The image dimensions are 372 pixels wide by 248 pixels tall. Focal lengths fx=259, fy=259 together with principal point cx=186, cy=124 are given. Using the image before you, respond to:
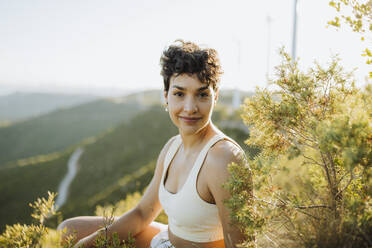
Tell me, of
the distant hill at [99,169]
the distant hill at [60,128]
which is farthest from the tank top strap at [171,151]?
the distant hill at [60,128]

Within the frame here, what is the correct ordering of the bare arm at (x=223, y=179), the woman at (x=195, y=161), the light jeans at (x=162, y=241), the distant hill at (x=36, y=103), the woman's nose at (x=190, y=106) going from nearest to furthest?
the bare arm at (x=223, y=179), the woman at (x=195, y=161), the woman's nose at (x=190, y=106), the light jeans at (x=162, y=241), the distant hill at (x=36, y=103)

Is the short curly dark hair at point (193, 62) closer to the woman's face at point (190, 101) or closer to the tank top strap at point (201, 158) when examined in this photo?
the woman's face at point (190, 101)

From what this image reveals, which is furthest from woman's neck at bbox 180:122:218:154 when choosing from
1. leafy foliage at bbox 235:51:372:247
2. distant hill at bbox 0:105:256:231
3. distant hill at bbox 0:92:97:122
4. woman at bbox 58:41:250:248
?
distant hill at bbox 0:92:97:122

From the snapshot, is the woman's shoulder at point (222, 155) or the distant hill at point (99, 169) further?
the distant hill at point (99, 169)

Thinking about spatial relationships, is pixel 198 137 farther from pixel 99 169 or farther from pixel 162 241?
pixel 99 169

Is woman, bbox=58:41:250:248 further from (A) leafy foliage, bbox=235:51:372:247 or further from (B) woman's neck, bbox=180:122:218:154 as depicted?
(A) leafy foliage, bbox=235:51:372:247

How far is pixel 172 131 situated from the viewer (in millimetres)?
35344

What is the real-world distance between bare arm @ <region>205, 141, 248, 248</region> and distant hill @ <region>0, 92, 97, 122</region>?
172584mm

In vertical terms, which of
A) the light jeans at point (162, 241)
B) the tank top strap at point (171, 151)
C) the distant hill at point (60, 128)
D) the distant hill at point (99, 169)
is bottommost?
the distant hill at point (60, 128)

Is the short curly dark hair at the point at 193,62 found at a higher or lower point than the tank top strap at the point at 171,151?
higher

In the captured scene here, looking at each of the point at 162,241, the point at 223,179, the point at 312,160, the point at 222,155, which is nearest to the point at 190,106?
the point at 222,155

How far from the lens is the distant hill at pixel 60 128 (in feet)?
246

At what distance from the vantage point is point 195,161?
2.12 m

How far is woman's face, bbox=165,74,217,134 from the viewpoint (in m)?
2.07
